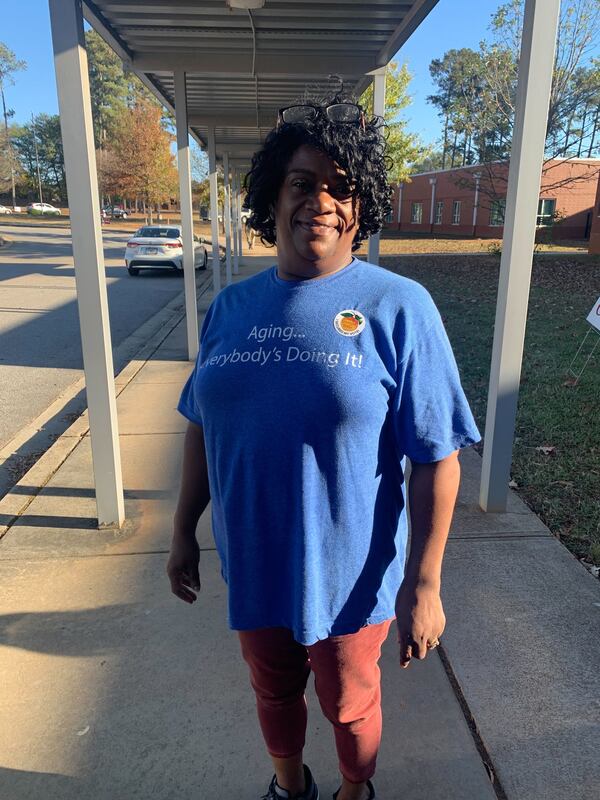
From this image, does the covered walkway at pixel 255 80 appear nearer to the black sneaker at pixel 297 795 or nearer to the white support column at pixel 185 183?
the white support column at pixel 185 183

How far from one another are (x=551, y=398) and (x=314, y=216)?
5094 millimetres

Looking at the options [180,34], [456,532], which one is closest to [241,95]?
[180,34]

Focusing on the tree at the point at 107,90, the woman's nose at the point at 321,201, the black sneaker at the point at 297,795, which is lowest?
the black sneaker at the point at 297,795

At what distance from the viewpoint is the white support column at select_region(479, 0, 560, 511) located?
310 centimetres

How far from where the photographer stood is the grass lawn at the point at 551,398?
12.8 feet

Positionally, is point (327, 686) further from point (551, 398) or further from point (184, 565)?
point (551, 398)

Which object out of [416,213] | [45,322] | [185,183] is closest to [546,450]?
[185,183]

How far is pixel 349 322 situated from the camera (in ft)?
4.72

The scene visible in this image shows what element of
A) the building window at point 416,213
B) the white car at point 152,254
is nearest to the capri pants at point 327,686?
the white car at point 152,254

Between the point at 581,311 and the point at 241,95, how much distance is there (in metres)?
6.65

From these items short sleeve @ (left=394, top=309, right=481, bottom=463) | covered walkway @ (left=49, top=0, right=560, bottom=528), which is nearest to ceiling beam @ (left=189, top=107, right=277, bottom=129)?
covered walkway @ (left=49, top=0, right=560, bottom=528)

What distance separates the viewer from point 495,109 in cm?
1948

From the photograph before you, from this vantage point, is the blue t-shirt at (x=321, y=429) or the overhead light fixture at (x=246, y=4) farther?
the overhead light fixture at (x=246, y=4)

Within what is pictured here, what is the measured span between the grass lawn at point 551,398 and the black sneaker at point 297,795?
2.07m
